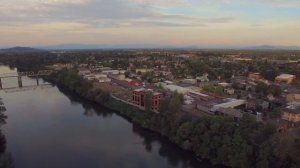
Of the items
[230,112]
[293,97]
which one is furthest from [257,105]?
[293,97]

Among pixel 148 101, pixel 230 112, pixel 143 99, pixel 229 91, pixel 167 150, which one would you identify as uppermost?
pixel 148 101

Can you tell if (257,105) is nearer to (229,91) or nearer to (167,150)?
(229,91)

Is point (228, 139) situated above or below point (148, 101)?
below

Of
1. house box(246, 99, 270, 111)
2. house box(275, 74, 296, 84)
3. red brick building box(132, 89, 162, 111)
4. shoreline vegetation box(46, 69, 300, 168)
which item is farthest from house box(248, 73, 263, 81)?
shoreline vegetation box(46, 69, 300, 168)

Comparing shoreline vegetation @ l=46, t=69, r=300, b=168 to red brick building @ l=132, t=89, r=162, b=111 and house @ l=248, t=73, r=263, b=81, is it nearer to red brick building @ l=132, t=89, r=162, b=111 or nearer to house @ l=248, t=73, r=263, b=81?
red brick building @ l=132, t=89, r=162, b=111

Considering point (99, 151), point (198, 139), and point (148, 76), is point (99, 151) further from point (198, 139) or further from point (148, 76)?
point (148, 76)

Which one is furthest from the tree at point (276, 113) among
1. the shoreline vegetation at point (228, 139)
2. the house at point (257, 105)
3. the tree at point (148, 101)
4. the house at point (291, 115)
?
the tree at point (148, 101)

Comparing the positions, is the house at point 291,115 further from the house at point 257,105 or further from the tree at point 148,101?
the tree at point 148,101

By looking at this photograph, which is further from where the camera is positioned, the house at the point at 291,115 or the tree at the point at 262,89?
the tree at the point at 262,89
